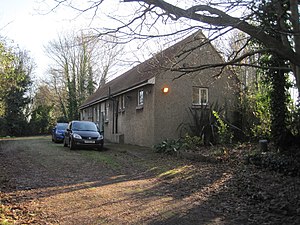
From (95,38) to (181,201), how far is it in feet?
15.2

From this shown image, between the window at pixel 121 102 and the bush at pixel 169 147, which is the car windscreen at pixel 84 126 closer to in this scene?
the window at pixel 121 102

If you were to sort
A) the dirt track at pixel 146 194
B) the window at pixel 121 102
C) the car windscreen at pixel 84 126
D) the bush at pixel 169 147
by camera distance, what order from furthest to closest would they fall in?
1. the window at pixel 121 102
2. the car windscreen at pixel 84 126
3. the bush at pixel 169 147
4. the dirt track at pixel 146 194

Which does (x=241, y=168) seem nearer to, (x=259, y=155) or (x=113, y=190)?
(x=259, y=155)

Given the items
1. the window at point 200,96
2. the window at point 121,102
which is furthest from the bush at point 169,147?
the window at point 121,102

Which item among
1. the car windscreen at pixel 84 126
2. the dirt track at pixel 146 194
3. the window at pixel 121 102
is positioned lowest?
the dirt track at pixel 146 194

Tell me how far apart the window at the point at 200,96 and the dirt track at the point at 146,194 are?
742 centimetres

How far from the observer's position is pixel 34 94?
50094mm

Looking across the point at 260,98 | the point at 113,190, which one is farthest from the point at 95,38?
the point at 260,98

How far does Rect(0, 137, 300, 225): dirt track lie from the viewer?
5707mm

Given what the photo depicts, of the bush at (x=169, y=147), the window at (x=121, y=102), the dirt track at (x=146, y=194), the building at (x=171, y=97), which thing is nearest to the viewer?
the dirt track at (x=146, y=194)

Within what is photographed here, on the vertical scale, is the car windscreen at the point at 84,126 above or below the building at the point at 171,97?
below

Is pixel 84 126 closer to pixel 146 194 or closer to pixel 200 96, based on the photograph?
pixel 200 96

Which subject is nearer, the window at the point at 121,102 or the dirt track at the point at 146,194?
the dirt track at the point at 146,194

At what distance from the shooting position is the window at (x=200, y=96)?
18714 mm
